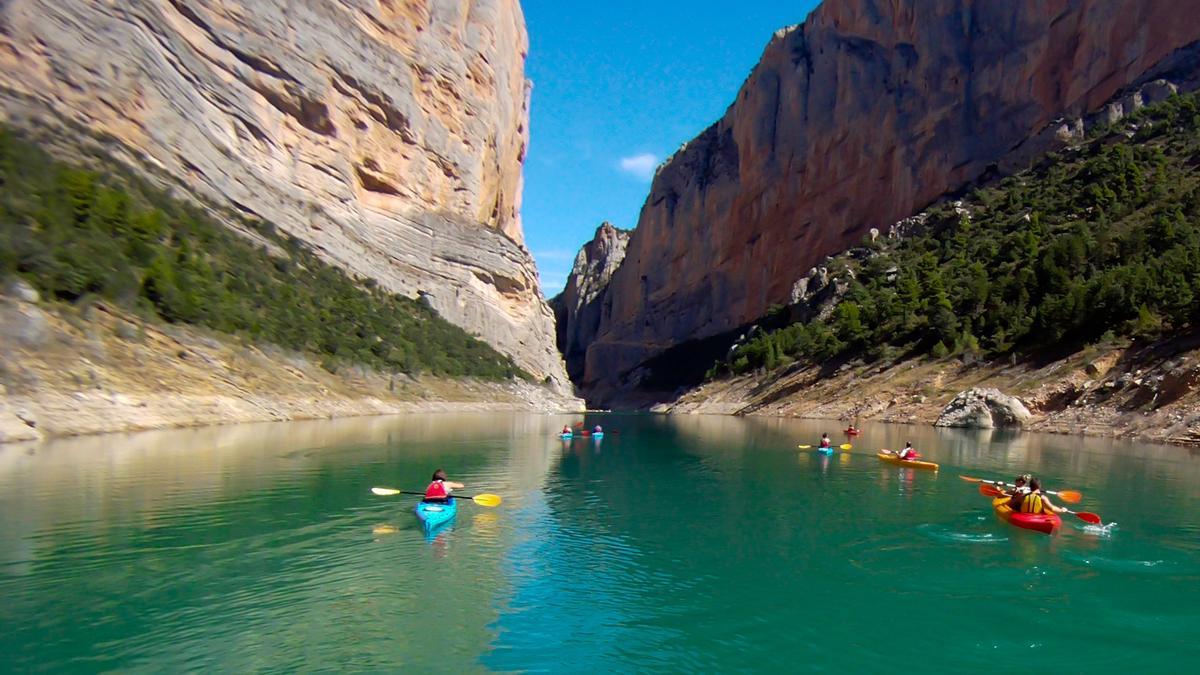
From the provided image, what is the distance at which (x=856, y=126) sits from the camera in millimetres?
100375

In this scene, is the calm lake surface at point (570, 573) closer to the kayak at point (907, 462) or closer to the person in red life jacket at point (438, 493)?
the person in red life jacket at point (438, 493)

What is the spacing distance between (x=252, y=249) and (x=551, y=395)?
40.0 metres

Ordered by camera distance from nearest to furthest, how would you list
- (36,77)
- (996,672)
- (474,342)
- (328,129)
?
(996,672), (36,77), (328,129), (474,342)

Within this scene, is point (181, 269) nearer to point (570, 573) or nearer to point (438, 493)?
point (438, 493)

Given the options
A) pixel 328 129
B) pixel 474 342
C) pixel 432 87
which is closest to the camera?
pixel 328 129

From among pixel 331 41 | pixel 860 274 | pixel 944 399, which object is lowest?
pixel 944 399

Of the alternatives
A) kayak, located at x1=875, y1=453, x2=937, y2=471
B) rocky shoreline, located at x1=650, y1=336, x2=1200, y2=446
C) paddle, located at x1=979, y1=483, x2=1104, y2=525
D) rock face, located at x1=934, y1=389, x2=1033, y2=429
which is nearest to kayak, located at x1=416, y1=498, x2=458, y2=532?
paddle, located at x1=979, y1=483, x2=1104, y2=525

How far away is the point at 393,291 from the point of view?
2739 inches

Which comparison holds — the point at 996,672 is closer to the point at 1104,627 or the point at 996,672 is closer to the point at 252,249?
the point at 1104,627

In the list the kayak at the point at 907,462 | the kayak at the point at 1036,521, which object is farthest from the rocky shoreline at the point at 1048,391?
the kayak at the point at 1036,521

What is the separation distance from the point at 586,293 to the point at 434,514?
514ft

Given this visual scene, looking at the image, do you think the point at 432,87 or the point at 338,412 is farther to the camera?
the point at 432,87

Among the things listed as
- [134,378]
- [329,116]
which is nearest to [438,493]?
[134,378]

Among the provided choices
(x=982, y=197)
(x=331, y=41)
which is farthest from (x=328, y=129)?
(x=982, y=197)
